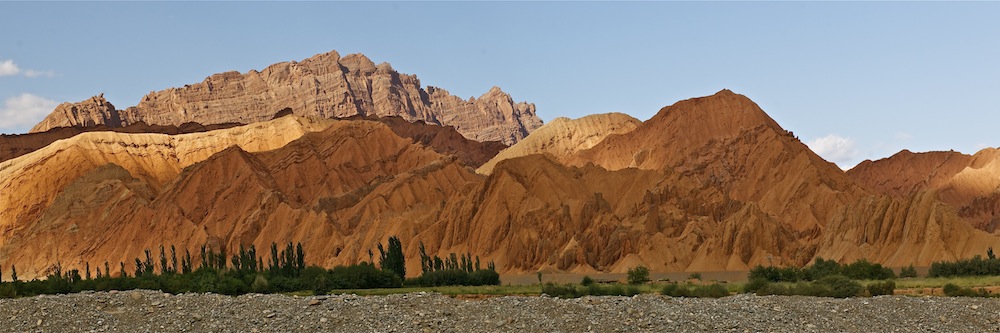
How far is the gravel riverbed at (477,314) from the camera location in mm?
50188

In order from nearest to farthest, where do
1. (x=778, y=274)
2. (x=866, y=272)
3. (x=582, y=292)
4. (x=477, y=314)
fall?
(x=477, y=314), (x=582, y=292), (x=778, y=274), (x=866, y=272)

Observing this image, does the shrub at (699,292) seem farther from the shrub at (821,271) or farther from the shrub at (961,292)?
the shrub at (821,271)

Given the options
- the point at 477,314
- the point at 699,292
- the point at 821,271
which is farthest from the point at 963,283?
the point at 477,314

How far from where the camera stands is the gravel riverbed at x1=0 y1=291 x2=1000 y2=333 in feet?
165

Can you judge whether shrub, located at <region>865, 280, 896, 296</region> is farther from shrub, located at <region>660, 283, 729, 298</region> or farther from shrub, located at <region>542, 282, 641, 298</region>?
shrub, located at <region>542, 282, 641, 298</region>

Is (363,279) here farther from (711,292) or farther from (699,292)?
(711,292)

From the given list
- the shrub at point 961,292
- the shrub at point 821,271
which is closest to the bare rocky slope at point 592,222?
the shrub at point 821,271

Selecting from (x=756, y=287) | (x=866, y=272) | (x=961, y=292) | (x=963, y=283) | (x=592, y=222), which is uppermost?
(x=592, y=222)

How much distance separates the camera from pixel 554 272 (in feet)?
449

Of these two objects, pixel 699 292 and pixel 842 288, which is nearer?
pixel 842 288

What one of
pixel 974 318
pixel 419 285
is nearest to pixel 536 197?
pixel 419 285

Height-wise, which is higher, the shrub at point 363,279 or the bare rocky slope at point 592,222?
the bare rocky slope at point 592,222

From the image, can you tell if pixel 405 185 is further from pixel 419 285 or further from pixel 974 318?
pixel 974 318

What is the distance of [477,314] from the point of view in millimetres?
52625
